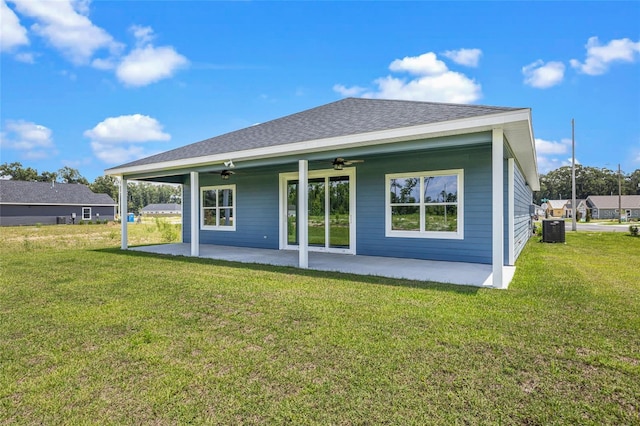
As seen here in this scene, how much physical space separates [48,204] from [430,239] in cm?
3877

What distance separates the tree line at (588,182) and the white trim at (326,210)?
64659 millimetres

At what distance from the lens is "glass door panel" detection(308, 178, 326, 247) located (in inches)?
366

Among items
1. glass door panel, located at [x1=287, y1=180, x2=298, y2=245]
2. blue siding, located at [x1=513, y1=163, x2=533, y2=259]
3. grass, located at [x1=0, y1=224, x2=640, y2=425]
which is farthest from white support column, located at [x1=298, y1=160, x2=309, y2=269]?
blue siding, located at [x1=513, y1=163, x2=533, y2=259]

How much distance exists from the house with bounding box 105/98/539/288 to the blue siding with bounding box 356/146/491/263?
0.02 m

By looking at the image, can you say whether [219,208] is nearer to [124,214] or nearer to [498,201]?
[124,214]

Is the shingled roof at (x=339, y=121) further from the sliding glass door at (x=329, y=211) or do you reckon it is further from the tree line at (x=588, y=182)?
the tree line at (x=588, y=182)

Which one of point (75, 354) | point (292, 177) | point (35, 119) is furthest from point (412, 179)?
point (35, 119)

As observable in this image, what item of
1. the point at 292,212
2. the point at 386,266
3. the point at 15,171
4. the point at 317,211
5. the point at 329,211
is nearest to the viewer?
the point at 386,266

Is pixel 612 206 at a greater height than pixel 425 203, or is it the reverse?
pixel 612 206

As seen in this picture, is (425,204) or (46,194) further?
(46,194)

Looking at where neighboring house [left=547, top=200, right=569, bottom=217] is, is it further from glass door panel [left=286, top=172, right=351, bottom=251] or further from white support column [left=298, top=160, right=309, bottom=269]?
white support column [left=298, top=160, right=309, bottom=269]

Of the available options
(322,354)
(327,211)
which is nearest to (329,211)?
(327,211)

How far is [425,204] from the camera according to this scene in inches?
301

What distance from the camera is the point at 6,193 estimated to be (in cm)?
3114
